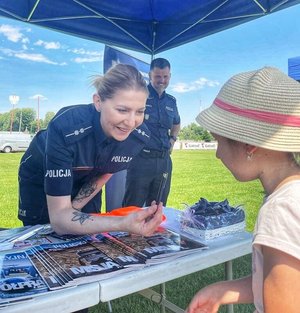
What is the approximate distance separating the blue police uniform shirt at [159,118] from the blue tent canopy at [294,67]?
91.5 inches

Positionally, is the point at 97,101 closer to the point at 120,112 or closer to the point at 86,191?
the point at 120,112

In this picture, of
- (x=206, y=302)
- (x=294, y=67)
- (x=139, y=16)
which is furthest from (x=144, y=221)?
(x=294, y=67)

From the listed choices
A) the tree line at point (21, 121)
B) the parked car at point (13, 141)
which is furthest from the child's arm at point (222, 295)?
the parked car at point (13, 141)

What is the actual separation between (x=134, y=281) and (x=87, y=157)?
639 mm

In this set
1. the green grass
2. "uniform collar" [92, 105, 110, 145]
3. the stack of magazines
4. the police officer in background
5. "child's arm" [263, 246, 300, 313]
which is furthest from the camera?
the police officer in background

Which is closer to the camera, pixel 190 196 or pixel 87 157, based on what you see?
pixel 87 157

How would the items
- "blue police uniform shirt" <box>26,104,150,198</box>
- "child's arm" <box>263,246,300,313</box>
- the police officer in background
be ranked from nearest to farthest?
"child's arm" <box>263,246,300,313</box> < "blue police uniform shirt" <box>26,104,150,198</box> < the police officer in background

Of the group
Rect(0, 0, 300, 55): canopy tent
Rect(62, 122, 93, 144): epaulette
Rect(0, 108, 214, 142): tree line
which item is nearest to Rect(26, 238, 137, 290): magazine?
Rect(62, 122, 93, 144): epaulette

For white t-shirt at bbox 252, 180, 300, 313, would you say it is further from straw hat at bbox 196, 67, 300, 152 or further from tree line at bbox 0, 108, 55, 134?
tree line at bbox 0, 108, 55, 134

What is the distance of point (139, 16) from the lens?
11.3ft

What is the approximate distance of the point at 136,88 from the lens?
1.51 meters

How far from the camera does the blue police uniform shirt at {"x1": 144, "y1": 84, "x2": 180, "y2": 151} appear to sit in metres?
3.45

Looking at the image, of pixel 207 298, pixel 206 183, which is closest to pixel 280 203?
pixel 207 298

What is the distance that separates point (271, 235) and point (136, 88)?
1.03 metres
